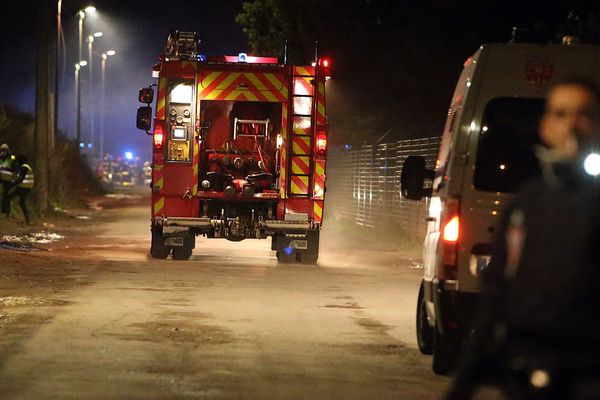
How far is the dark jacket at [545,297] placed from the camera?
3.64 meters

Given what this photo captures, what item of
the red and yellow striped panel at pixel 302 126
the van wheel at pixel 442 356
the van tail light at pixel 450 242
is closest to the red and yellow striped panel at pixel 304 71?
the red and yellow striped panel at pixel 302 126

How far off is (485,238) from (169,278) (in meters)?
8.23

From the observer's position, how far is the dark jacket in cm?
364

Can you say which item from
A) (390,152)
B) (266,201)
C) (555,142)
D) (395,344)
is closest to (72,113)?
(390,152)

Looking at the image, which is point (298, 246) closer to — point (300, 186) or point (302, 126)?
point (300, 186)

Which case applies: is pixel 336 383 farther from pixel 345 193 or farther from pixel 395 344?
pixel 345 193

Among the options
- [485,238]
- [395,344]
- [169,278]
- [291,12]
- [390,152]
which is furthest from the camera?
[291,12]

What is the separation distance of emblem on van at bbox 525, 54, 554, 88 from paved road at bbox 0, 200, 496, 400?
2.25m

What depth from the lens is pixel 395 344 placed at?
391 inches

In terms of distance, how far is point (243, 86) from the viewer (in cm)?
1772

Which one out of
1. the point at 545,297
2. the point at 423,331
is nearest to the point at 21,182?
the point at 423,331

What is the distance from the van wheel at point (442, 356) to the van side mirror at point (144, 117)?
10.5 metres

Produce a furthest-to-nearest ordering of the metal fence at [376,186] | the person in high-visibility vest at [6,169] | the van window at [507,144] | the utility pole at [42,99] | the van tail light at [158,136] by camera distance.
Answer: the utility pole at [42,99] < the person in high-visibility vest at [6,169] < the metal fence at [376,186] < the van tail light at [158,136] < the van window at [507,144]

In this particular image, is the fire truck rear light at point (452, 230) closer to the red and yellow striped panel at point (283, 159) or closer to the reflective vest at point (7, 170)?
the red and yellow striped panel at point (283, 159)
